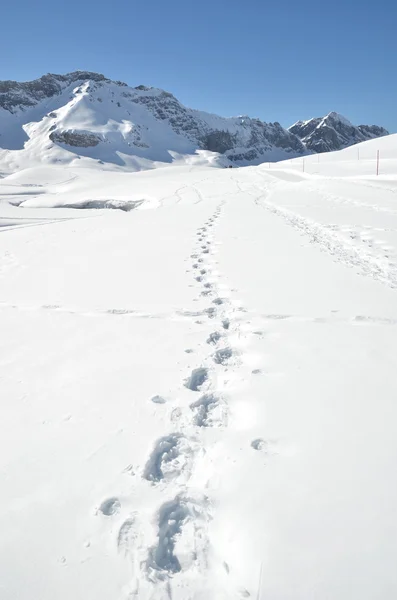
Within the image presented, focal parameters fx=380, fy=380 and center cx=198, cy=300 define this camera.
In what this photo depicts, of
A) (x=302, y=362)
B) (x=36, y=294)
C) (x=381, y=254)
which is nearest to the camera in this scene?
(x=302, y=362)

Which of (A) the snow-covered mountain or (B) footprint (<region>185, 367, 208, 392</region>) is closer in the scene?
(B) footprint (<region>185, 367, 208, 392</region>)

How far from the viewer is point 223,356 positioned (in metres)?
3.44

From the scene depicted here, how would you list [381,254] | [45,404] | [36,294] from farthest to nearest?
[381,254]
[36,294]
[45,404]

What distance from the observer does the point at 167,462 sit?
2.25 metres

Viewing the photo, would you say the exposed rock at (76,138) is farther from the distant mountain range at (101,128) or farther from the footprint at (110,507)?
the footprint at (110,507)

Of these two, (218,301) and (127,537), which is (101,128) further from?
(127,537)

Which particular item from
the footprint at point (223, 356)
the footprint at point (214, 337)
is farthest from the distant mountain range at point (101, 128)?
the footprint at point (223, 356)

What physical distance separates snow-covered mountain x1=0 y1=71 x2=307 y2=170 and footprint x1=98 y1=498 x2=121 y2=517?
130701mm

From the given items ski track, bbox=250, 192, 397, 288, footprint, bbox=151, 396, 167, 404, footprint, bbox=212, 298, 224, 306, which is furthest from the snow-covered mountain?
footprint, bbox=151, 396, 167, 404

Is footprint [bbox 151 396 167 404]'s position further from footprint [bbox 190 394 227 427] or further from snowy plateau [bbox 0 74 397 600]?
footprint [bbox 190 394 227 427]

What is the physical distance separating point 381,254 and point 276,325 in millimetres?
3458

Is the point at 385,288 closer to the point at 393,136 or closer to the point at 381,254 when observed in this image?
the point at 381,254

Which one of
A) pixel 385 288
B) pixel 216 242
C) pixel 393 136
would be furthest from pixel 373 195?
pixel 393 136

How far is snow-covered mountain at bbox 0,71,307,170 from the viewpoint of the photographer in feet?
441
